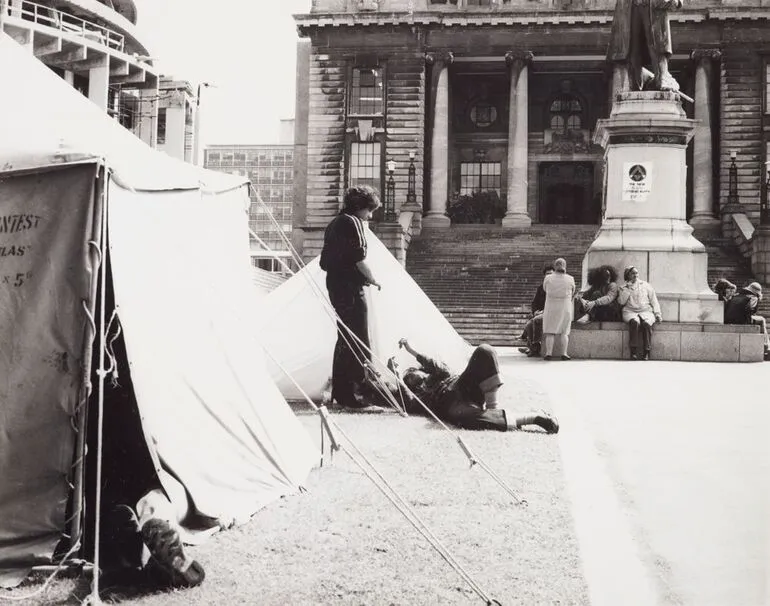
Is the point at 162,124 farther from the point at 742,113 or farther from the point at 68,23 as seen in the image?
the point at 742,113

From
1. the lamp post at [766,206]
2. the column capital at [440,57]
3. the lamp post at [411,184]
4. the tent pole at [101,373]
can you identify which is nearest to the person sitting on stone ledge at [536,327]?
the tent pole at [101,373]

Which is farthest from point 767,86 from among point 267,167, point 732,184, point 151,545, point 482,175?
point 267,167

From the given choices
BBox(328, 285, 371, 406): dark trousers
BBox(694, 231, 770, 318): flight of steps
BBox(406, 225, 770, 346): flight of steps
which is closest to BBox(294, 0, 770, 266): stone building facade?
BBox(406, 225, 770, 346): flight of steps

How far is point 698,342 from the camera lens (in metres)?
15.3

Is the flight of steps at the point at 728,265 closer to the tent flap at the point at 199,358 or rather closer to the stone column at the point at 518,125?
the stone column at the point at 518,125

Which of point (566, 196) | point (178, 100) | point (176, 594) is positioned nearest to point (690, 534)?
point (176, 594)

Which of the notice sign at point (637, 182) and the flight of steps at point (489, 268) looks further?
the flight of steps at point (489, 268)

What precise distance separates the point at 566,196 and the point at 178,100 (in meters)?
23.6

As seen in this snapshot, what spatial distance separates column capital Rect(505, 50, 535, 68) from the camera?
3994 centimetres

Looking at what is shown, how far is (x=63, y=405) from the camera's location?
4355mm

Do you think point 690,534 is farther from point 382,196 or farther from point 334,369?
point 382,196

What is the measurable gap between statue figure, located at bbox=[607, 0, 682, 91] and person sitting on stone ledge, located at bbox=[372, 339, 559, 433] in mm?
10294

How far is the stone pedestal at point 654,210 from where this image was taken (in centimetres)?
1616

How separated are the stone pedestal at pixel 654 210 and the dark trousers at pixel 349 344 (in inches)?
329
